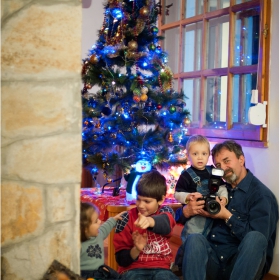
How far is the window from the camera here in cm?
340

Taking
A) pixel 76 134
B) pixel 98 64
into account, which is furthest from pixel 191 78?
pixel 76 134

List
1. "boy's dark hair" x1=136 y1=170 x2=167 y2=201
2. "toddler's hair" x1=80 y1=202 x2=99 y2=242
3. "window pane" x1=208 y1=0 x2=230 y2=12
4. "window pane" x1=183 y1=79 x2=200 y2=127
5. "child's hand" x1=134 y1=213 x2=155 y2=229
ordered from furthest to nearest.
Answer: "window pane" x1=183 y1=79 x2=200 y2=127
"window pane" x1=208 y1=0 x2=230 y2=12
"boy's dark hair" x1=136 y1=170 x2=167 y2=201
"child's hand" x1=134 y1=213 x2=155 y2=229
"toddler's hair" x1=80 y1=202 x2=99 y2=242

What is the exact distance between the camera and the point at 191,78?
4.20m

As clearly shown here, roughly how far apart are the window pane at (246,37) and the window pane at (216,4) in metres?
0.19

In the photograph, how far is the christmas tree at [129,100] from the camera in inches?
142

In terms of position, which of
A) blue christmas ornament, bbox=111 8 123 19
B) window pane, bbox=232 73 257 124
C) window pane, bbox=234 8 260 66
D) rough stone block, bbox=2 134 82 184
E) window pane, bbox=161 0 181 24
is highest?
window pane, bbox=161 0 181 24

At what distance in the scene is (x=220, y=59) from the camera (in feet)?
12.6

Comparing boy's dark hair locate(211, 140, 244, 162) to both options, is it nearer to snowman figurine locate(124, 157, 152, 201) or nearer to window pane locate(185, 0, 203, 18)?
snowman figurine locate(124, 157, 152, 201)

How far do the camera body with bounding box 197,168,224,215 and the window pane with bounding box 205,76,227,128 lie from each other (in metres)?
1.01

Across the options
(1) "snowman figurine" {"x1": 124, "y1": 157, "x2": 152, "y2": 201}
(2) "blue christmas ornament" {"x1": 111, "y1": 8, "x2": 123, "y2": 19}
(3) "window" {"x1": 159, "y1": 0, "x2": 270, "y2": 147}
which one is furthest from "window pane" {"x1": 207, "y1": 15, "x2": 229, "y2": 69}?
(1) "snowman figurine" {"x1": 124, "y1": 157, "x2": 152, "y2": 201}

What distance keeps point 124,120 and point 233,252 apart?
1241mm

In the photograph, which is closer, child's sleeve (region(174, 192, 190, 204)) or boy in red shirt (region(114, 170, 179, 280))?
boy in red shirt (region(114, 170, 179, 280))

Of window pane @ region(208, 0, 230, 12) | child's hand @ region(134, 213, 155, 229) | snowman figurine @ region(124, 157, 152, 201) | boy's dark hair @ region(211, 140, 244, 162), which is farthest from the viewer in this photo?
window pane @ region(208, 0, 230, 12)

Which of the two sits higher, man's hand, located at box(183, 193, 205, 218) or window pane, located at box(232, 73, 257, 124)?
window pane, located at box(232, 73, 257, 124)
